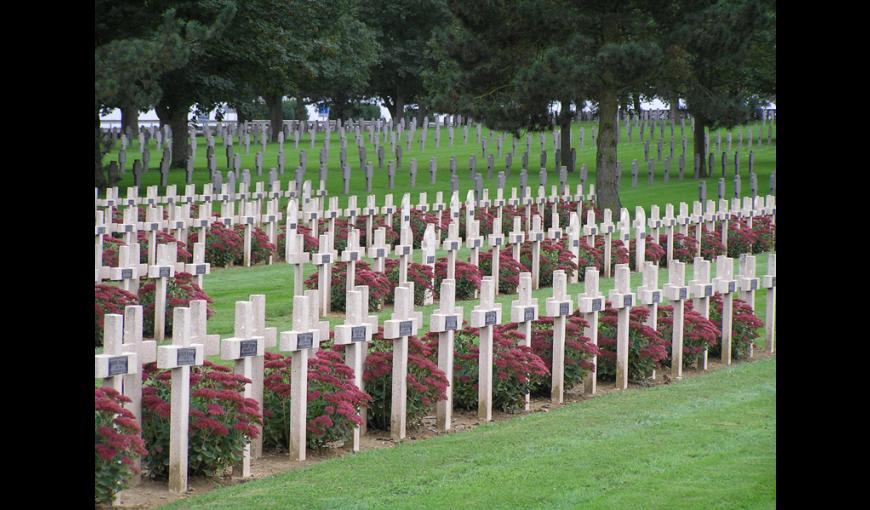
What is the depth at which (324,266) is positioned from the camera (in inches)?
722

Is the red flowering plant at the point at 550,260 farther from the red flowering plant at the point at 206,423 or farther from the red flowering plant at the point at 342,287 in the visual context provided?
the red flowering plant at the point at 206,423

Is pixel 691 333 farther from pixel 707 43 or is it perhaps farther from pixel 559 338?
pixel 707 43

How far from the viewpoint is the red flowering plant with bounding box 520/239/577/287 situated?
2205 cm

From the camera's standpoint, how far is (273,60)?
42750mm

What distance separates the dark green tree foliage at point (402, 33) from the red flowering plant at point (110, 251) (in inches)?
2440

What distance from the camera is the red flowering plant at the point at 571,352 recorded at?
12664 mm

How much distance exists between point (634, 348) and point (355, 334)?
4.38 m

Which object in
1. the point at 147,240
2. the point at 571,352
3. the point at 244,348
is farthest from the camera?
the point at 147,240

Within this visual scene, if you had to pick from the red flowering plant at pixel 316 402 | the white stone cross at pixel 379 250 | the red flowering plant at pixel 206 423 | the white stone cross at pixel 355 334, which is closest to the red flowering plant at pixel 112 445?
the red flowering plant at pixel 206 423

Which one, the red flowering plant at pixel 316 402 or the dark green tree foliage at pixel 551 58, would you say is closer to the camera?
the red flowering plant at pixel 316 402

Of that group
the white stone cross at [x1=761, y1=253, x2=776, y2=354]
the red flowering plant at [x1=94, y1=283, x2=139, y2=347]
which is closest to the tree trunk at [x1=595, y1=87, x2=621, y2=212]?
the white stone cross at [x1=761, y1=253, x2=776, y2=354]

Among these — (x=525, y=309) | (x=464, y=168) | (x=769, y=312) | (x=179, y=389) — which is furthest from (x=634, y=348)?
(x=464, y=168)
